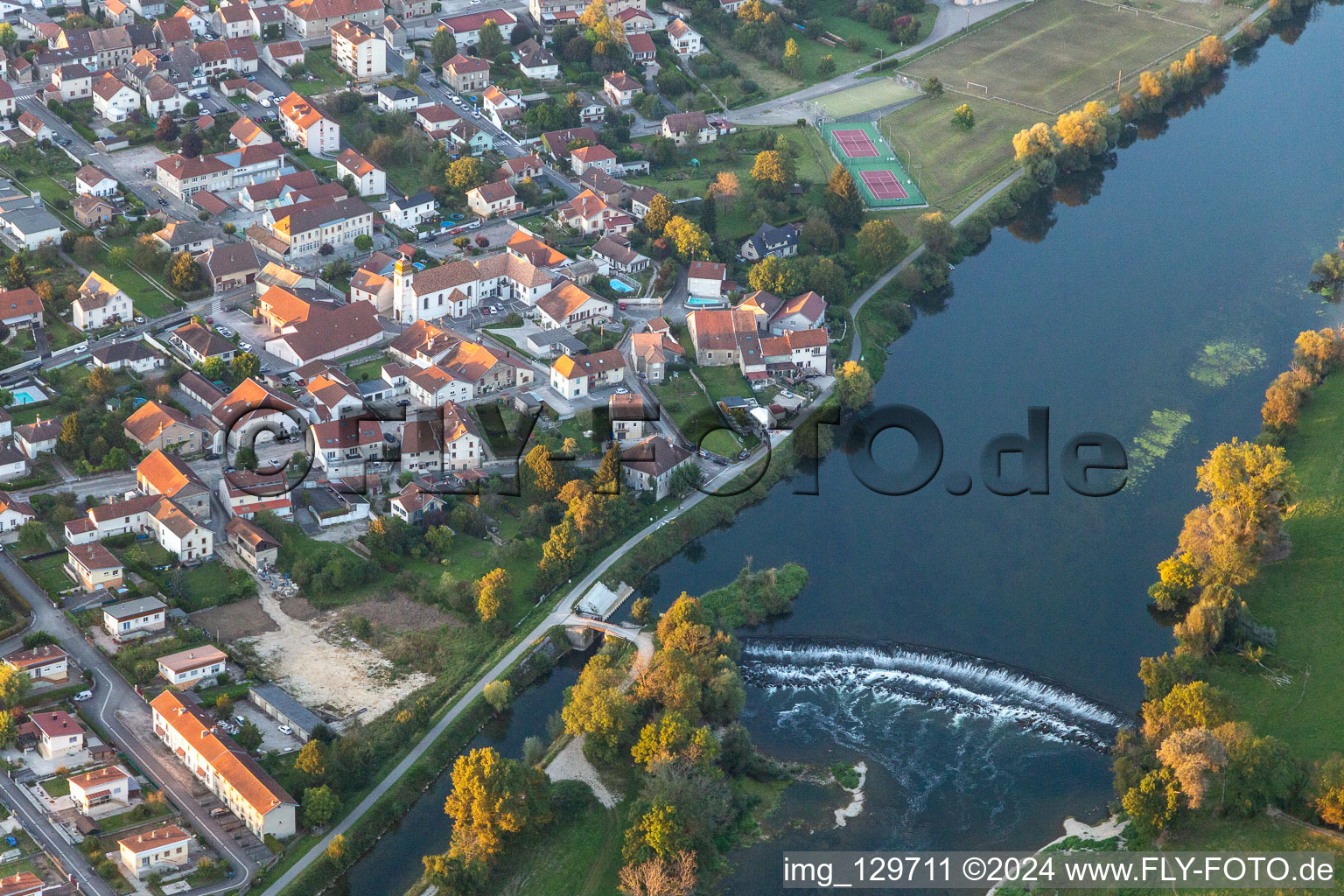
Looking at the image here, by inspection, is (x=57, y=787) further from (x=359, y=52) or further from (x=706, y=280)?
(x=359, y=52)

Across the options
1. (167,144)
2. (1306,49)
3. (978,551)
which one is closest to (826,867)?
(978,551)

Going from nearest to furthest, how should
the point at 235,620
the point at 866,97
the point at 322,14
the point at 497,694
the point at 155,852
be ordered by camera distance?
the point at 155,852, the point at 497,694, the point at 235,620, the point at 322,14, the point at 866,97

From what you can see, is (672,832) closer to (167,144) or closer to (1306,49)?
(167,144)

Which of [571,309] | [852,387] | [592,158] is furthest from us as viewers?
[592,158]

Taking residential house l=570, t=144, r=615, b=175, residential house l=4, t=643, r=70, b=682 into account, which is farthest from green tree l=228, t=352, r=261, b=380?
residential house l=570, t=144, r=615, b=175

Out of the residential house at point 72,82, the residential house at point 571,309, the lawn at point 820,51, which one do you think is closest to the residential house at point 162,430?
the residential house at point 571,309

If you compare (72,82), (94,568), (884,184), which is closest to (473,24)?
(72,82)
